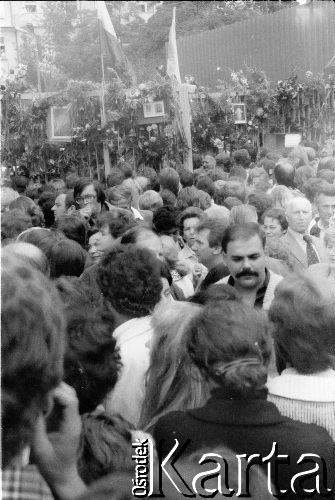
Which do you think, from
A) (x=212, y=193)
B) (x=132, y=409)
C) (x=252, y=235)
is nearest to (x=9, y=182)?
(x=212, y=193)

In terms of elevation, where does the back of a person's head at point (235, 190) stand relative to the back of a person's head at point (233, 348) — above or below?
below

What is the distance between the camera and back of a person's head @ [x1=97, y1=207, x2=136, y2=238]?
4.33 meters

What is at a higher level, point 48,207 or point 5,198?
point 5,198

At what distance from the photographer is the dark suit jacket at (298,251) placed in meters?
4.12

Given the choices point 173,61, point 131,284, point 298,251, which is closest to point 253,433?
point 131,284

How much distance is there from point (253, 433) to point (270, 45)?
30.6 ft

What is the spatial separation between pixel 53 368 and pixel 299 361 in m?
0.90

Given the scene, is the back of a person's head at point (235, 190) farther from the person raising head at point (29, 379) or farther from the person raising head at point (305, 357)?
the person raising head at point (29, 379)

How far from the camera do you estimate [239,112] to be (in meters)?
10.2

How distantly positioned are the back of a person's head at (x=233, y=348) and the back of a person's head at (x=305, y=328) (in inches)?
5.7

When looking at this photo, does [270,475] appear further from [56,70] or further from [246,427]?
[56,70]

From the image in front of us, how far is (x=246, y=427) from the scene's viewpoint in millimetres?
1826

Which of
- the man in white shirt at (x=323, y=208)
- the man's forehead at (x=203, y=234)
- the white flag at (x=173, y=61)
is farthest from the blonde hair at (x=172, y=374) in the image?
the white flag at (x=173, y=61)

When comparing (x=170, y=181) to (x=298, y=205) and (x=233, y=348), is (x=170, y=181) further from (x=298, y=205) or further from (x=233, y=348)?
(x=233, y=348)
